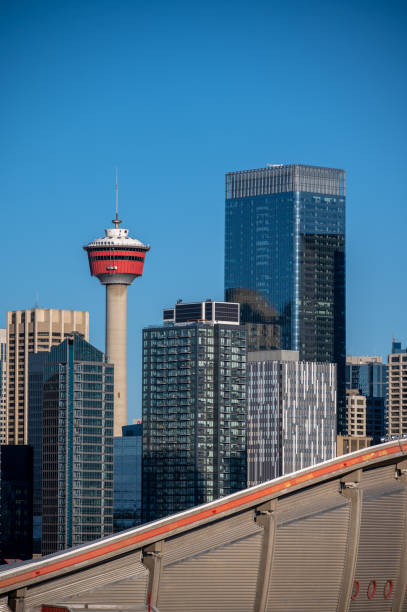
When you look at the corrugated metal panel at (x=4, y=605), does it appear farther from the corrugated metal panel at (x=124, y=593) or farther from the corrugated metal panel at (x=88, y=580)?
the corrugated metal panel at (x=124, y=593)

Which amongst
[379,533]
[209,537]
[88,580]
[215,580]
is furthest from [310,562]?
[88,580]

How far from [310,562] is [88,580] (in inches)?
274

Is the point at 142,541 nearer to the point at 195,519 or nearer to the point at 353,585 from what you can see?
the point at 195,519

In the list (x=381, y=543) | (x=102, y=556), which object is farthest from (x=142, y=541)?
(x=381, y=543)

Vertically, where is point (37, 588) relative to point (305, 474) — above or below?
below

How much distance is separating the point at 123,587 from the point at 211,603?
2.81 metres

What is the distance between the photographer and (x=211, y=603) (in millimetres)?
47062

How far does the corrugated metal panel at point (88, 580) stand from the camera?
45281 millimetres

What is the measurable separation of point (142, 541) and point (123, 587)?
62.5 inches

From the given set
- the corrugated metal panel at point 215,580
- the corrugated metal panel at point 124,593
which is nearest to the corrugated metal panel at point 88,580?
the corrugated metal panel at point 124,593

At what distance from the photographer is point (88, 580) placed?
4572 centimetres

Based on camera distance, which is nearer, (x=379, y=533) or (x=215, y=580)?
(x=215, y=580)

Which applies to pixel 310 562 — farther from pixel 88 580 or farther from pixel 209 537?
pixel 88 580

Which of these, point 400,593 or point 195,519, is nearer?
point 195,519
